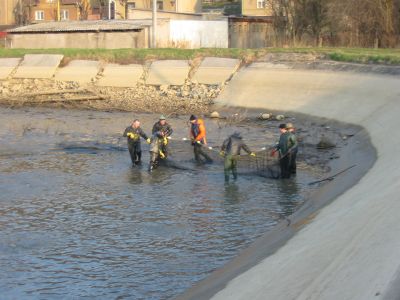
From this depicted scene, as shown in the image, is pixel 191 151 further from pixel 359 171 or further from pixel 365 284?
pixel 365 284

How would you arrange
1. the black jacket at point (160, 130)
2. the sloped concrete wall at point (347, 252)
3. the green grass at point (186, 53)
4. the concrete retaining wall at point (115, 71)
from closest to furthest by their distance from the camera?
the sloped concrete wall at point (347, 252)
the black jacket at point (160, 130)
the green grass at point (186, 53)
the concrete retaining wall at point (115, 71)

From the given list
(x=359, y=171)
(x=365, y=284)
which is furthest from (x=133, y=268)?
(x=359, y=171)

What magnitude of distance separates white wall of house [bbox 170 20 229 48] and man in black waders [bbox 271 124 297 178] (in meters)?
32.1

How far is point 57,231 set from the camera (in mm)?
15141

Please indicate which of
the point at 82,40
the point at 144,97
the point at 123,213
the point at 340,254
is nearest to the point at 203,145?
the point at 123,213

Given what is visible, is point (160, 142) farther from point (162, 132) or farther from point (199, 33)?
point (199, 33)

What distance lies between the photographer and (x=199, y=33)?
5266cm

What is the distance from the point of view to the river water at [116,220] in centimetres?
1233

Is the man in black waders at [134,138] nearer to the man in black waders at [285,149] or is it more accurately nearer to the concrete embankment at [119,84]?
the man in black waders at [285,149]

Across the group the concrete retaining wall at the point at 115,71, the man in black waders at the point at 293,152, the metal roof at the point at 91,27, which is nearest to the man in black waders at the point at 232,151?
the man in black waders at the point at 293,152

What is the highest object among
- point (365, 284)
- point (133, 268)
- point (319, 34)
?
point (319, 34)

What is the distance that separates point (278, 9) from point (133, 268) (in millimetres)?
41745

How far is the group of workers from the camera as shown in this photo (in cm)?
1942

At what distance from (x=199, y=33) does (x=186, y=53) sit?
33.7ft
